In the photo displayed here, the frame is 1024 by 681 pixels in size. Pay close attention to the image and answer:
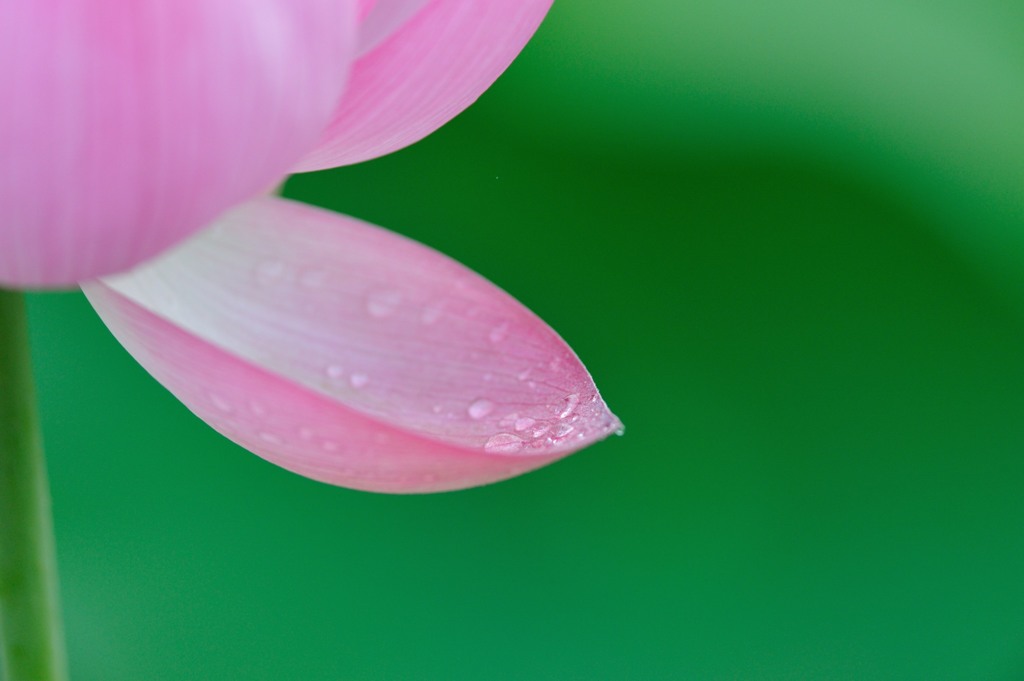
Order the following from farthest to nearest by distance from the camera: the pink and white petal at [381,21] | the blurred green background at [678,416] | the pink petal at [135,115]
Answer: the blurred green background at [678,416] → the pink and white petal at [381,21] → the pink petal at [135,115]

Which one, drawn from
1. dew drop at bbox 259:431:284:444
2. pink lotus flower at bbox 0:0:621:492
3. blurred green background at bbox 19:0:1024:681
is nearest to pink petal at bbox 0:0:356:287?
pink lotus flower at bbox 0:0:621:492

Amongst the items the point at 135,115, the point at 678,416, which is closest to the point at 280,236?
the point at 135,115

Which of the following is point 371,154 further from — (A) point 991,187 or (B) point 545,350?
(A) point 991,187

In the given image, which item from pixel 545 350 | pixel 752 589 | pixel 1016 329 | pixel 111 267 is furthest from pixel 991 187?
pixel 111 267

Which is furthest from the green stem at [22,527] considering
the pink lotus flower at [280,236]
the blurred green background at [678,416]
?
the blurred green background at [678,416]

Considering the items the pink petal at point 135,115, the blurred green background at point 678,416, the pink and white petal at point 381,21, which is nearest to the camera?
the pink petal at point 135,115

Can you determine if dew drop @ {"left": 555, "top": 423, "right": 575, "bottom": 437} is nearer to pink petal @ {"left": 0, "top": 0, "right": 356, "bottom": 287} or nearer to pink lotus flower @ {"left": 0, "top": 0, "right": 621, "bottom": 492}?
pink lotus flower @ {"left": 0, "top": 0, "right": 621, "bottom": 492}

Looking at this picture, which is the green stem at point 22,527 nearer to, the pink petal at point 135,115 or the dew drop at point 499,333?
the pink petal at point 135,115
